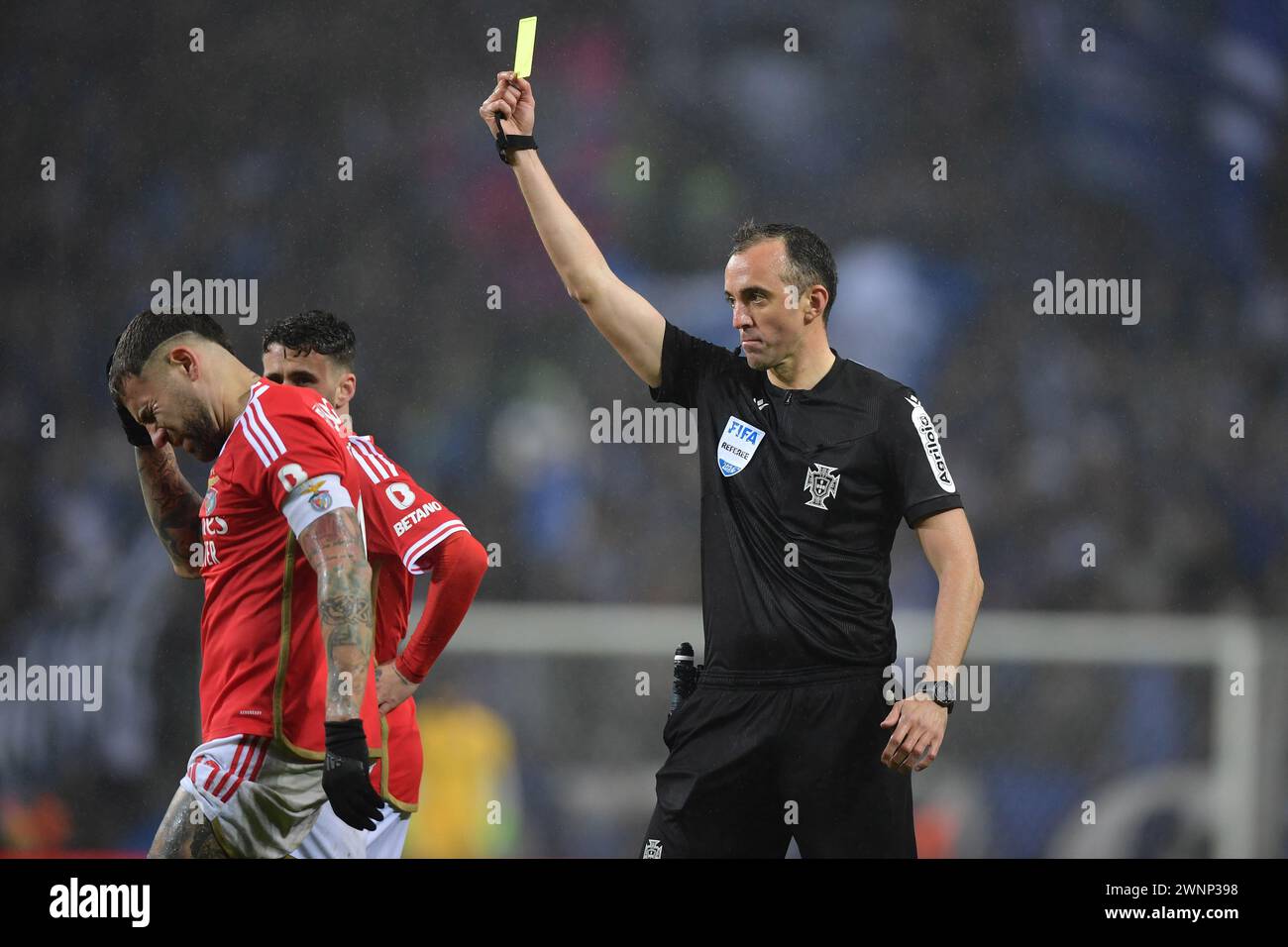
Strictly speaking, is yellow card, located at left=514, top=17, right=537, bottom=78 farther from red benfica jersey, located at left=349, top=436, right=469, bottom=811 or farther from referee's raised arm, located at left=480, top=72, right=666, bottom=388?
red benfica jersey, located at left=349, top=436, right=469, bottom=811

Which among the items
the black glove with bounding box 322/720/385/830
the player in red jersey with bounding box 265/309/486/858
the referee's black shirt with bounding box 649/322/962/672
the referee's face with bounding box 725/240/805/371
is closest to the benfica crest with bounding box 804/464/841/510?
the referee's black shirt with bounding box 649/322/962/672

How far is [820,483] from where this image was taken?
10.9ft

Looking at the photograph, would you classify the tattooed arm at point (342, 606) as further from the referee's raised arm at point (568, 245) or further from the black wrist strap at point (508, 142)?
the black wrist strap at point (508, 142)

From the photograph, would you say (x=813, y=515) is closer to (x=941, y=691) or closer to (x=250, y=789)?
(x=941, y=691)

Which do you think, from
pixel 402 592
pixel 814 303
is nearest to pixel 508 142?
pixel 814 303

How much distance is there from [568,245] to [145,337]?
0.97 metres

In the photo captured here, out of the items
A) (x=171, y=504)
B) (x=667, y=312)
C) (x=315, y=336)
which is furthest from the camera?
(x=667, y=312)

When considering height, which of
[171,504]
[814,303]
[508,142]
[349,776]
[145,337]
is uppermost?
[508,142]

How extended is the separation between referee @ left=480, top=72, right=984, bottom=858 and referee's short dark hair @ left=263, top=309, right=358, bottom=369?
3.59 feet

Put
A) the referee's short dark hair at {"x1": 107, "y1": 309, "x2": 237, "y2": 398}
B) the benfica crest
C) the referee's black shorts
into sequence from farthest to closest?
the benfica crest
the referee's black shorts
the referee's short dark hair at {"x1": 107, "y1": 309, "x2": 237, "y2": 398}

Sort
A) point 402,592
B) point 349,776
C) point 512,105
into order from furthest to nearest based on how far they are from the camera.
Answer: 1. point 402,592
2. point 512,105
3. point 349,776

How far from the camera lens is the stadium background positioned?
7645 mm

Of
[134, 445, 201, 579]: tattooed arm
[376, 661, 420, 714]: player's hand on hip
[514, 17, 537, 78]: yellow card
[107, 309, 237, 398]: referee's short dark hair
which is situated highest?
[514, 17, 537, 78]: yellow card

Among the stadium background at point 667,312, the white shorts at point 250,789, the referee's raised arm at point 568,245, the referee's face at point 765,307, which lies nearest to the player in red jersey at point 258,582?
the white shorts at point 250,789
